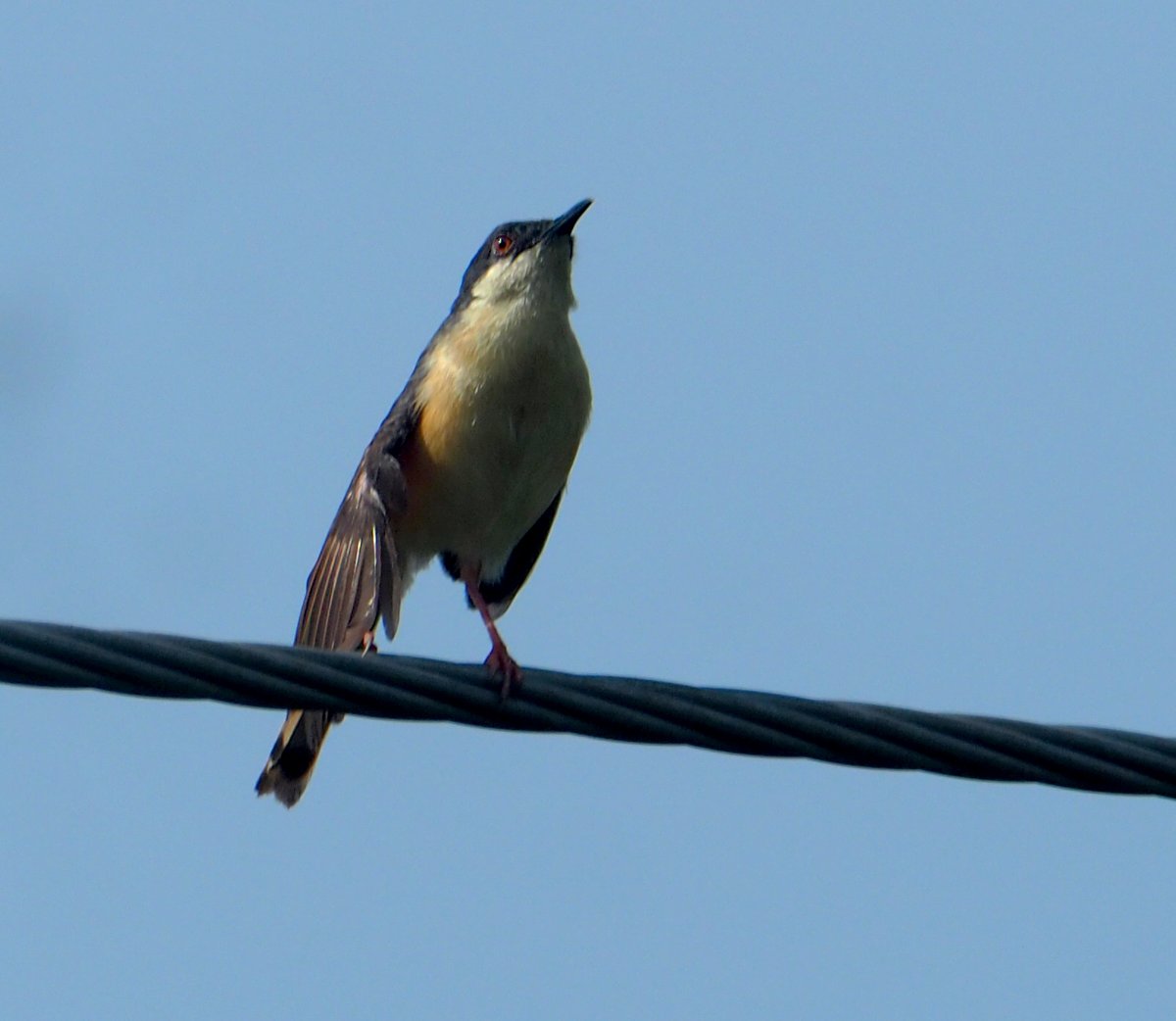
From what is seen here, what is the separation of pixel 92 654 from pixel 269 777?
3.21 m

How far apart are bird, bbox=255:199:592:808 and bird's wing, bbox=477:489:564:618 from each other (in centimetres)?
54

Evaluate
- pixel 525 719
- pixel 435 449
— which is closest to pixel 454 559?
pixel 435 449

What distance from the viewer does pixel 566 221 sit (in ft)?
26.1

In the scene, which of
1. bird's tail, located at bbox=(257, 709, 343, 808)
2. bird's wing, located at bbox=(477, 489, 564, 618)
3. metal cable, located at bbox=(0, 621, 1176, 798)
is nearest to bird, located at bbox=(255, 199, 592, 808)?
bird's tail, located at bbox=(257, 709, 343, 808)

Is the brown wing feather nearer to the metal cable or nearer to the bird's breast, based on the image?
the bird's breast

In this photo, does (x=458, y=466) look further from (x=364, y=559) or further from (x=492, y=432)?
(x=364, y=559)

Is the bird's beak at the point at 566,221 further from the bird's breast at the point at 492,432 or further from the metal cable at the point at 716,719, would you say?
the metal cable at the point at 716,719

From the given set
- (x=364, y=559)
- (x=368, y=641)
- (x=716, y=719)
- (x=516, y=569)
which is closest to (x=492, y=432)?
(x=364, y=559)

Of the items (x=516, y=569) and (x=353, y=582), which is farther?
(x=516, y=569)

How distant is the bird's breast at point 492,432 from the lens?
706 centimetres

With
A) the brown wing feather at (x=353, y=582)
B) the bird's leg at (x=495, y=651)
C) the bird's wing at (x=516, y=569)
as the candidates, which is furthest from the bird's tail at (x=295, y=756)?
the bird's wing at (x=516, y=569)

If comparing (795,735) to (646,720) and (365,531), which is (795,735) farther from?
(365,531)

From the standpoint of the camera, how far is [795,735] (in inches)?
151

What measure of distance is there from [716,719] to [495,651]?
1966mm
